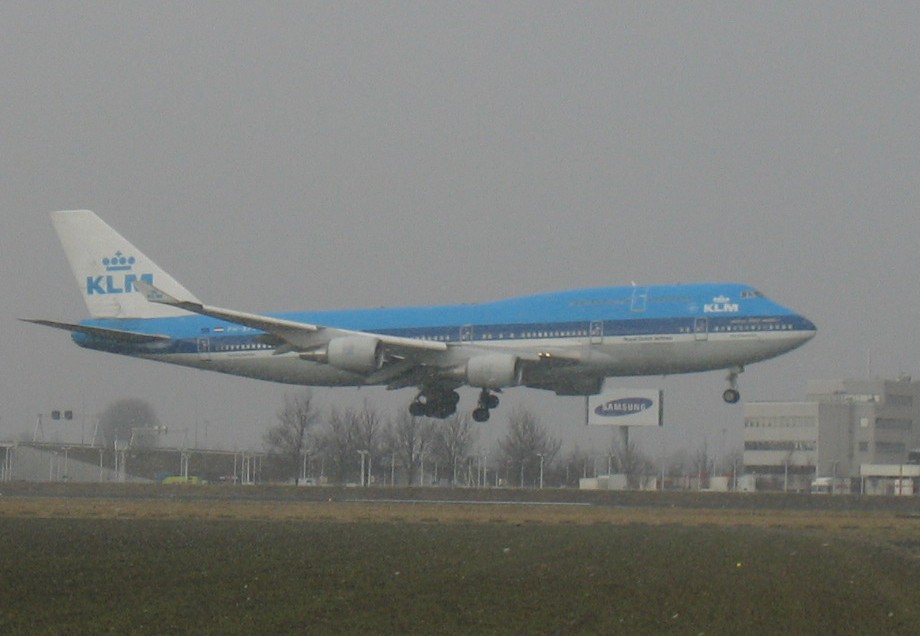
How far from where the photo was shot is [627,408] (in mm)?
110875

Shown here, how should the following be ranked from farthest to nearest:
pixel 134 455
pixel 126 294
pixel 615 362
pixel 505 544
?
pixel 134 455
pixel 126 294
pixel 615 362
pixel 505 544

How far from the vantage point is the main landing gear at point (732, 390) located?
2062 inches

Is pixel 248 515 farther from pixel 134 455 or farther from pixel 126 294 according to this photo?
pixel 134 455

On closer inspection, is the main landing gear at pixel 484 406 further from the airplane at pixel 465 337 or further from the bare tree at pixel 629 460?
the bare tree at pixel 629 460

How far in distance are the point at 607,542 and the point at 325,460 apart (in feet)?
266

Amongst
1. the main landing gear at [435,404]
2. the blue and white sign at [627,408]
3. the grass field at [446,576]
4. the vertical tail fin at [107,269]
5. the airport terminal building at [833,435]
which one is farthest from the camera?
the airport terminal building at [833,435]

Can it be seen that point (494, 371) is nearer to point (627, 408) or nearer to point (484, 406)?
point (484, 406)

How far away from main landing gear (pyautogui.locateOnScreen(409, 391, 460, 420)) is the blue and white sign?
5291cm

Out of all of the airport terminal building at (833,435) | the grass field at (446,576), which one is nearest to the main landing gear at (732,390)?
the grass field at (446,576)

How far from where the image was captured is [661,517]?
48094 millimetres

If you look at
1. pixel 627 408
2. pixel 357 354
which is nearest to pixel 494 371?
pixel 357 354

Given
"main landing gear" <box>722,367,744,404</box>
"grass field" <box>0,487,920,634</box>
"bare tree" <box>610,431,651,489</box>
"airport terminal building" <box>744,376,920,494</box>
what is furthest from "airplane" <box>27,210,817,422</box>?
A: "airport terminal building" <box>744,376,920,494</box>

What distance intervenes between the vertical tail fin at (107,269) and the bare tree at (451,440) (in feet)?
166

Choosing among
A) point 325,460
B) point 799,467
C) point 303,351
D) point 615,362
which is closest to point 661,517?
point 615,362
